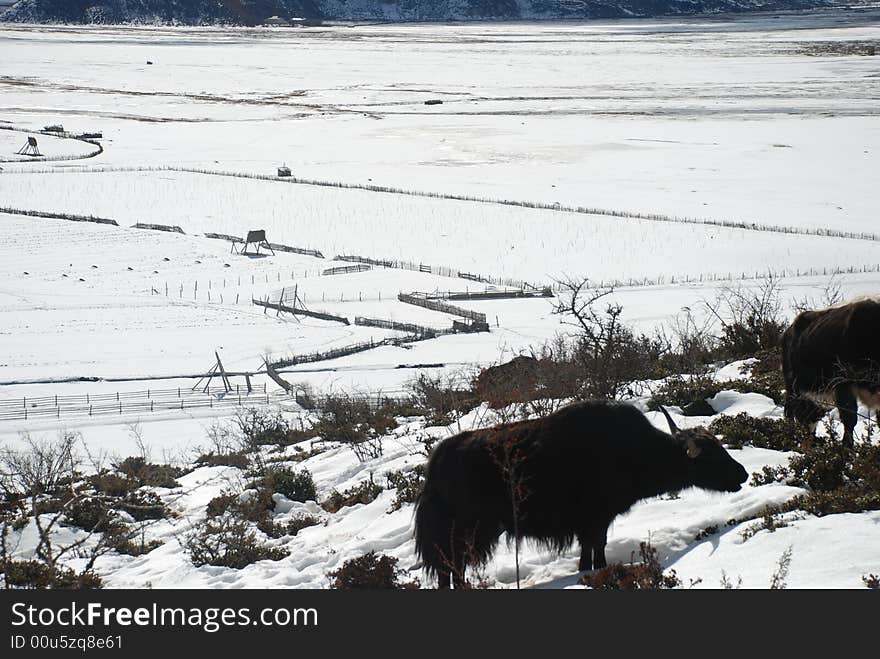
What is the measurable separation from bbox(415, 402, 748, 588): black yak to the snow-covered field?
1.92 feet

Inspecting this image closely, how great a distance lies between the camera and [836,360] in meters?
10.6

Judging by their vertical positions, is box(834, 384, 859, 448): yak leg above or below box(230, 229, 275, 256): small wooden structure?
above

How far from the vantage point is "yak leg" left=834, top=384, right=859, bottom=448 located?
1045cm

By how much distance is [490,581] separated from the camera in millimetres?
9141

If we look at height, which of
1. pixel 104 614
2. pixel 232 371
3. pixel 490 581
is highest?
pixel 104 614

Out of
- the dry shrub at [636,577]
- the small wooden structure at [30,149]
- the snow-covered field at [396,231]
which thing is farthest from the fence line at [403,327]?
A: the small wooden structure at [30,149]

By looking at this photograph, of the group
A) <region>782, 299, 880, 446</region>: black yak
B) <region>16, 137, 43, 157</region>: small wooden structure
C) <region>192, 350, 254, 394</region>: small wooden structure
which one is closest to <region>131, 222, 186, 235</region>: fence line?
<region>192, 350, 254, 394</region>: small wooden structure

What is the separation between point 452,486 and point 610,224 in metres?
45.6

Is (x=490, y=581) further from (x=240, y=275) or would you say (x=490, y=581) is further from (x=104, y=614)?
(x=240, y=275)

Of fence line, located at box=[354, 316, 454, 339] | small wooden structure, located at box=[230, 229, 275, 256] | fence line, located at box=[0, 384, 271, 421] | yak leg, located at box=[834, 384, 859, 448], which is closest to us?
yak leg, located at box=[834, 384, 859, 448]

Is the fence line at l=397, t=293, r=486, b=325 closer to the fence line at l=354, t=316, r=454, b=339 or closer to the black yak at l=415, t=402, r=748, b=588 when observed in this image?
the fence line at l=354, t=316, r=454, b=339

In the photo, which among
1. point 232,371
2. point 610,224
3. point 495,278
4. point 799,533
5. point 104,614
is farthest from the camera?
point 610,224

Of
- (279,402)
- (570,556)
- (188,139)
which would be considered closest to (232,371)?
(279,402)

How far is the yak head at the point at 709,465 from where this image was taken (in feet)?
30.7
